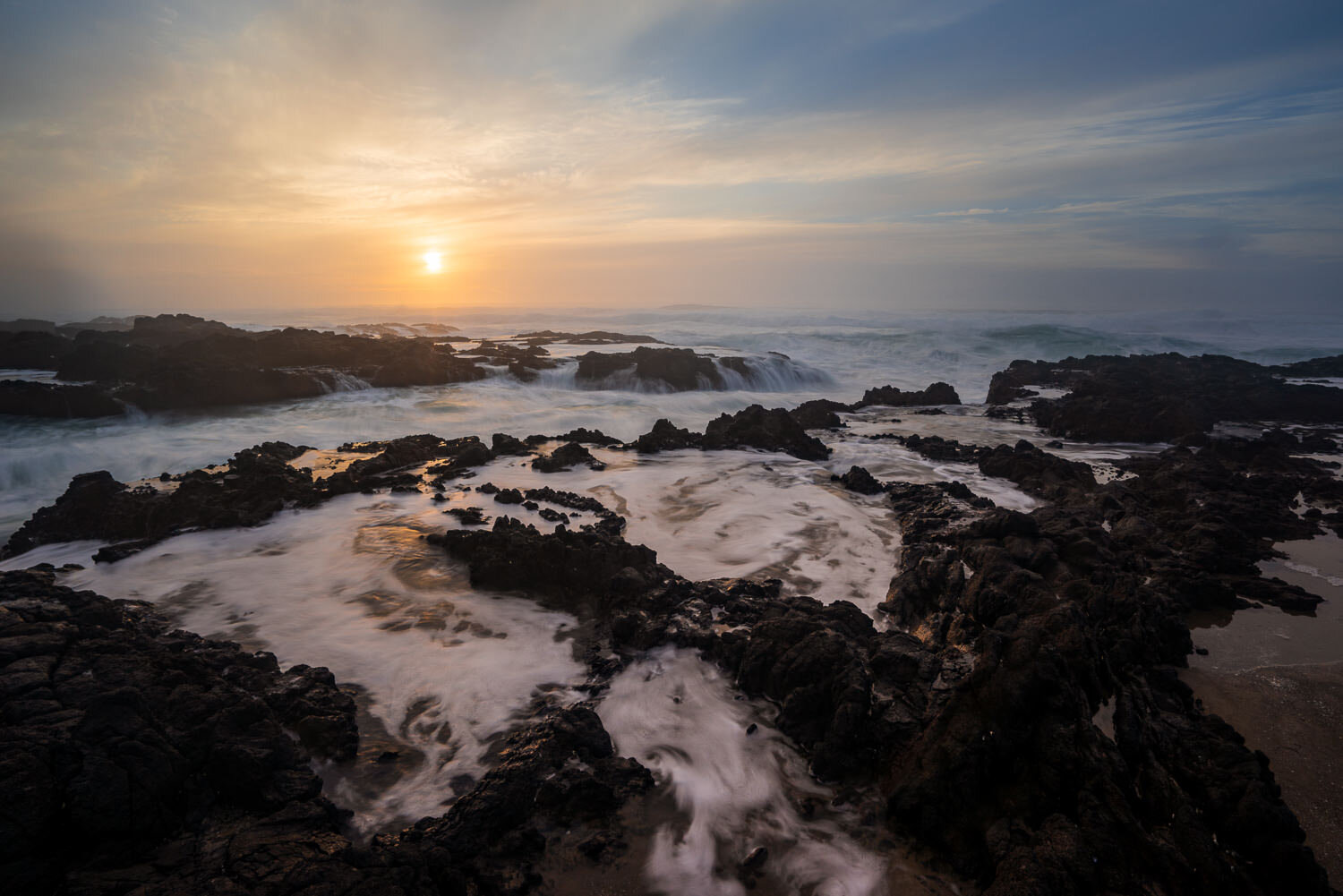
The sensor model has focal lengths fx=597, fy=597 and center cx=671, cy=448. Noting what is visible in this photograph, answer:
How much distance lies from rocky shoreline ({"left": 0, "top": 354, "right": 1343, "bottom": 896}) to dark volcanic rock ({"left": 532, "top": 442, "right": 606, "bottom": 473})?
4562 millimetres

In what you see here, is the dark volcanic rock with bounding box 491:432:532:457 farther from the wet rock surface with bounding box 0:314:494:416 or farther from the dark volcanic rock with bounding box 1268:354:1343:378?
the dark volcanic rock with bounding box 1268:354:1343:378

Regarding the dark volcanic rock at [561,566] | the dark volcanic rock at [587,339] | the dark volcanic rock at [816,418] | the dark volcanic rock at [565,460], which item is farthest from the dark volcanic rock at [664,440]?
the dark volcanic rock at [587,339]

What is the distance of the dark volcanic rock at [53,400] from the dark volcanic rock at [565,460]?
16.6 metres

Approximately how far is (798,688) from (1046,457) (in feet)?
37.5

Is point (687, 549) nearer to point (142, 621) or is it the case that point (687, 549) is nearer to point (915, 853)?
point (915, 853)

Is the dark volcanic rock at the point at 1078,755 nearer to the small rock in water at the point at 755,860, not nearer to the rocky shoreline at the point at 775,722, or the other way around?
the rocky shoreline at the point at 775,722

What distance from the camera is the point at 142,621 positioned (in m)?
6.13

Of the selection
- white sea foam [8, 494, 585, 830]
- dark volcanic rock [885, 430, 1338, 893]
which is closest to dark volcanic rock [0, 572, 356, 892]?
white sea foam [8, 494, 585, 830]

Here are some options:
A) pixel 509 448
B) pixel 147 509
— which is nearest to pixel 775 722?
pixel 147 509

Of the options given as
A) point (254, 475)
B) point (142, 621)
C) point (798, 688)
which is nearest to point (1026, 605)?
point (798, 688)

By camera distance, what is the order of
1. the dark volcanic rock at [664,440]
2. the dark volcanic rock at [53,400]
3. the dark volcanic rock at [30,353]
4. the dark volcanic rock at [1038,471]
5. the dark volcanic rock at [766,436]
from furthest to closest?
1. the dark volcanic rock at [30,353]
2. the dark volcanic rock at [53,400]
3. the dark volcanic rock at [766,436]
4. the dark volcanic rock at [664,440]
5. the dark volcanic rock at [1038,471]

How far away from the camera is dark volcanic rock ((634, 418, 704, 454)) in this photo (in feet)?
51.9

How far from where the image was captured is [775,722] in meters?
5.19

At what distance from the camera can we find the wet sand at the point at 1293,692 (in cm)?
430
